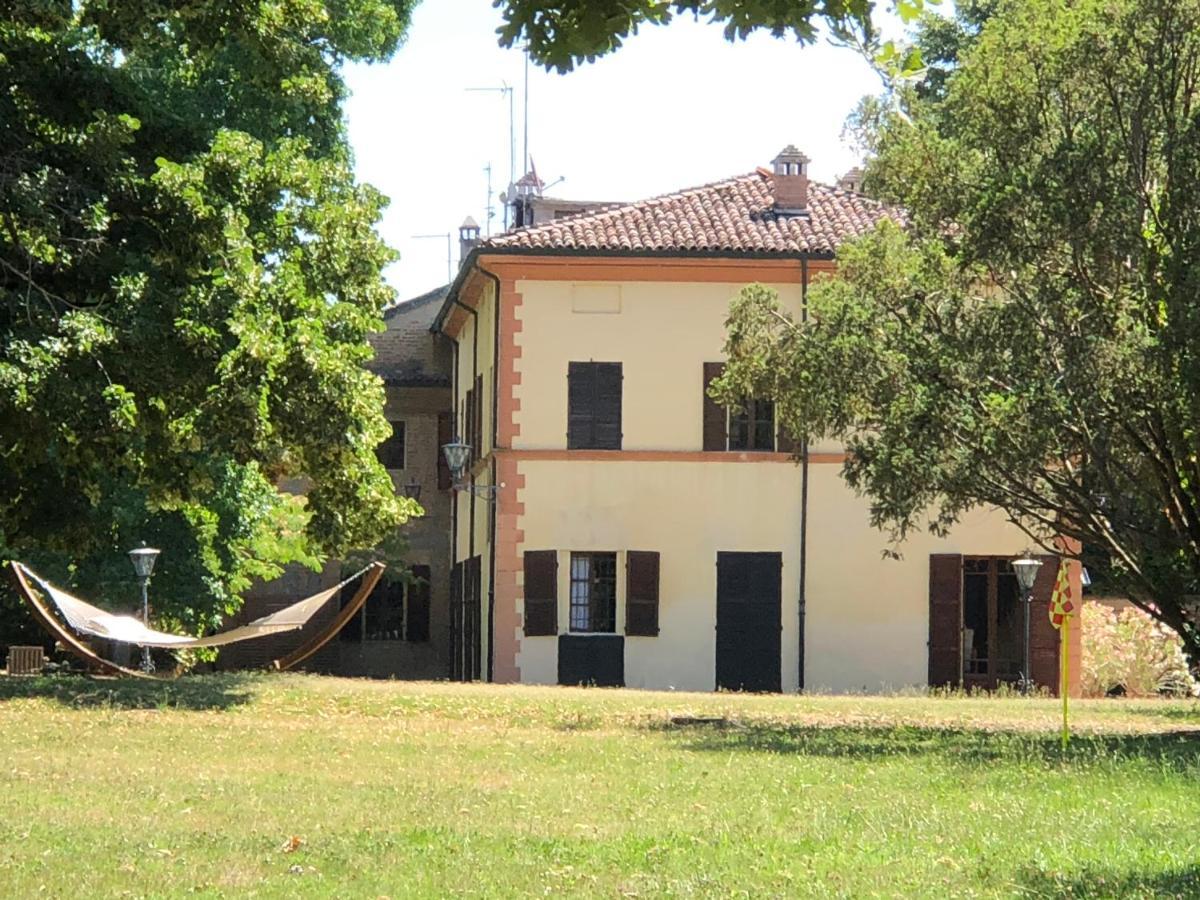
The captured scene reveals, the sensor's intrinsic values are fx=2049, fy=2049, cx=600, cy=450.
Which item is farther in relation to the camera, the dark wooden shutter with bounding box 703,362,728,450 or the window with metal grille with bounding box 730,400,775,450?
the window with metal grille with bounding box 730,400,775,450

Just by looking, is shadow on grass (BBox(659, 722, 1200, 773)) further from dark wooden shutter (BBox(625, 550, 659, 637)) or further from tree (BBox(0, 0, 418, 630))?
dark wooden shutter (BBox(625, 550, 659, 637))

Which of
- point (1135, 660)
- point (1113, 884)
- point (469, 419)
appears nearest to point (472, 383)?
point (469, 419)

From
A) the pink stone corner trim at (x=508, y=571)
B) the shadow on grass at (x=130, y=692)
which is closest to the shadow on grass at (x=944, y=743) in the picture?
the shadow on grass at (x=130, y=692)

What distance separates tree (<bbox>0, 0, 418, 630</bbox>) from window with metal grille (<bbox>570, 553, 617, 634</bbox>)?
27.2ft

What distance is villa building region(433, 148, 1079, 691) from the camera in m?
29.5

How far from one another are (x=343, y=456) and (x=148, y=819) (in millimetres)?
8350

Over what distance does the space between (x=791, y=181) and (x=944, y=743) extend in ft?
51.9

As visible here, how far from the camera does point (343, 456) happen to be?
1897 cm

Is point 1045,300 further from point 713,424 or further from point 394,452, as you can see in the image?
point 394,452

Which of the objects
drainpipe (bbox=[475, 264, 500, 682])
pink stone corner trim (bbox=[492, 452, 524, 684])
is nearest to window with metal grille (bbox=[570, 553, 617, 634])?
pink stone corner trim (bbox=[492, 452, 524, 684])

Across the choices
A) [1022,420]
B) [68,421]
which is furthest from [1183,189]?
[68,421]

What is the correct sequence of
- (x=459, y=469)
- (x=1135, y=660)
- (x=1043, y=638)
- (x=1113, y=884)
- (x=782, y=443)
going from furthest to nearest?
(x=459, y=469) → (x=1135, y=660) → (x=782, y=443) → (x=1043, y=638) → (x=1113, y=884)

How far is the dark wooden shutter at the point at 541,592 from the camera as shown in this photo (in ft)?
95.8

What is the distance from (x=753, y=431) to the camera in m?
A: 29.8
